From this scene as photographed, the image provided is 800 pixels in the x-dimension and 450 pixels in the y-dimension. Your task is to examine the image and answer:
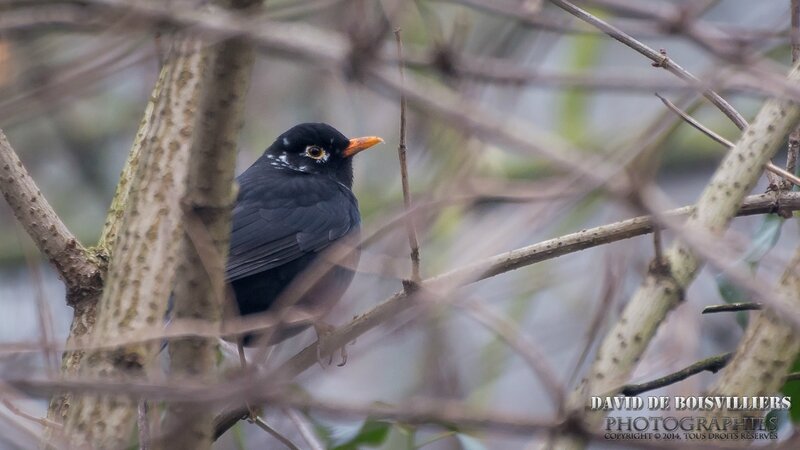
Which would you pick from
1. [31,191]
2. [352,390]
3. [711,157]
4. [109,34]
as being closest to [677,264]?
[109,34]

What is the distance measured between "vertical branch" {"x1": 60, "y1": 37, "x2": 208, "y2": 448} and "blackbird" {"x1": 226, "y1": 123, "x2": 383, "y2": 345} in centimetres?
95

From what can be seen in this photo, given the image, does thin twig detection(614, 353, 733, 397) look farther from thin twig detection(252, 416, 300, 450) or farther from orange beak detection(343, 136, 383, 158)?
orange beak detection(343, 136, 383, 158)

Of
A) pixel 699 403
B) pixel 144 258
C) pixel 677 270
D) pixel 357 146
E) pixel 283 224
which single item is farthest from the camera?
pixel 357 146

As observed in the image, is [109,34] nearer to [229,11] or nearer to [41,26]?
[41,26]

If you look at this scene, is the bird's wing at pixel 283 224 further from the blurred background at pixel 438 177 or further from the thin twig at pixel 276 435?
the thin twig at pixel 276 435

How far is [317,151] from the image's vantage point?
6.48 m

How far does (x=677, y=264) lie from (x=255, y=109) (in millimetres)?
7450

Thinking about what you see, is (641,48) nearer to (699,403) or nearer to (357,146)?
(699,403)

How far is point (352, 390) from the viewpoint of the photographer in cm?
859

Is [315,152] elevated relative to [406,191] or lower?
elevated

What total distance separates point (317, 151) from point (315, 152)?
0.05 feet

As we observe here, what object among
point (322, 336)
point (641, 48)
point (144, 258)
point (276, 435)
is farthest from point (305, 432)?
point (641, 48)

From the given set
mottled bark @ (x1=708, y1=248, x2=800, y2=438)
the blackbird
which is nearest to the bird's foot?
the blackbird

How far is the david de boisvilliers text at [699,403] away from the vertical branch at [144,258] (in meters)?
1.38
